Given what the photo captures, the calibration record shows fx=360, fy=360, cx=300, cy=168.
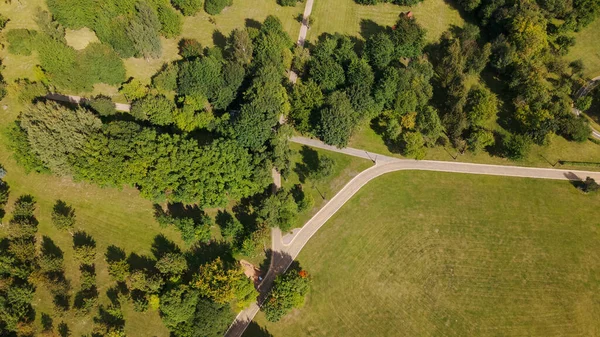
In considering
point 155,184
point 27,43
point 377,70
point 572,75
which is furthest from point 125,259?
point 572,75

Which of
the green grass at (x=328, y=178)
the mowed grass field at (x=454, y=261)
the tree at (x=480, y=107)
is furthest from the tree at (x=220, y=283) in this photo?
the tree at (x=480, y=107)

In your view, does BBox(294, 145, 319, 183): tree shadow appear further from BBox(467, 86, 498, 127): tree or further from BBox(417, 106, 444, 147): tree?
BBox(467, 86, 498, 127): tree

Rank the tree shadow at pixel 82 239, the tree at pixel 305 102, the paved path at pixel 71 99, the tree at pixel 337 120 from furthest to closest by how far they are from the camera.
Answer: the paved path at pixel 71 99
the tree at pixel 305 102
the tree at pixel 337 120
the tree shadow at pixel 82 239

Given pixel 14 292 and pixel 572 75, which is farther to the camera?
pixel 572 75

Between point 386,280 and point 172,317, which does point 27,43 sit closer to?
point 172,317

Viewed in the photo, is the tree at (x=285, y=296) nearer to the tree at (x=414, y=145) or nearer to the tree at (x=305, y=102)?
the tree at (x=305, y=102)

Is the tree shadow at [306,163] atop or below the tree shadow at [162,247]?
atop
